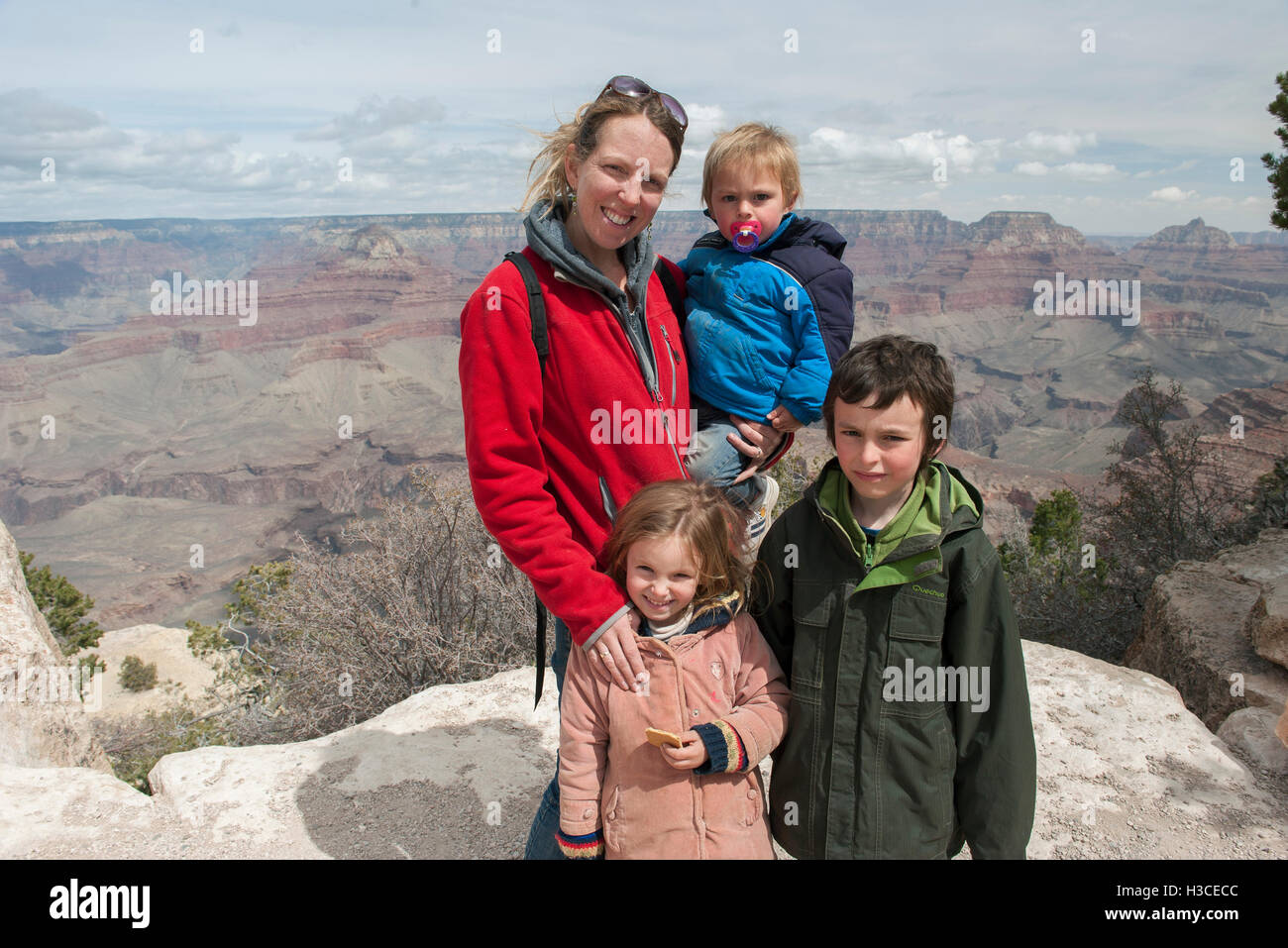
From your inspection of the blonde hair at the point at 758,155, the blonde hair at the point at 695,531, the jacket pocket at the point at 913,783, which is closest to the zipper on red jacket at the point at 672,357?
the blonde hair at the point at 695,531

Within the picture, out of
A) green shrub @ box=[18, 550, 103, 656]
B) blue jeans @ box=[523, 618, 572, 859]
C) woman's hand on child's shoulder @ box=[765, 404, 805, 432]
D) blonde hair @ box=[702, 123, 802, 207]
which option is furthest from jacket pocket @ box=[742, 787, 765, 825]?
green shrub @ box=[18, 550, 103, 656]

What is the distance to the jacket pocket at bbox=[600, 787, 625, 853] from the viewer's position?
1.96m

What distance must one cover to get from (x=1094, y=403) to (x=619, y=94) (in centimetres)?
11630

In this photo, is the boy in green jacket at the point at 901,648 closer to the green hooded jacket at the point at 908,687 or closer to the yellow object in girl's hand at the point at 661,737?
the green hooded jacket at the point at 908,687

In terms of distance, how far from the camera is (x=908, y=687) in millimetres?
1930

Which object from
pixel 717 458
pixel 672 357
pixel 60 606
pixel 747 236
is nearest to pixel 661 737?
pixel 717 458

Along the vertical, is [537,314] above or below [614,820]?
above

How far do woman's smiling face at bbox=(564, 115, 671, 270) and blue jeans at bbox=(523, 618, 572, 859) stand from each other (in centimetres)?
105

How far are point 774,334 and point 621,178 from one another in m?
0.61

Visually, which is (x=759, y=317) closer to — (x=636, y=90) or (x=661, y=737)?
(x=636, y=90)

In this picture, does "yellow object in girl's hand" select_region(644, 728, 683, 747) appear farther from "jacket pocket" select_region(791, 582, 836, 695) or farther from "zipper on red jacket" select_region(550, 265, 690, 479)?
"zipper on red jacket" select_region(550, 265, 690, 479)

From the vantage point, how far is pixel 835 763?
2.00m

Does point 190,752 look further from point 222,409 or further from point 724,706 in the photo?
point 222,409

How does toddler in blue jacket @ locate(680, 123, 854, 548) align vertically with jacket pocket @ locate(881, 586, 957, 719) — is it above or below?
above
